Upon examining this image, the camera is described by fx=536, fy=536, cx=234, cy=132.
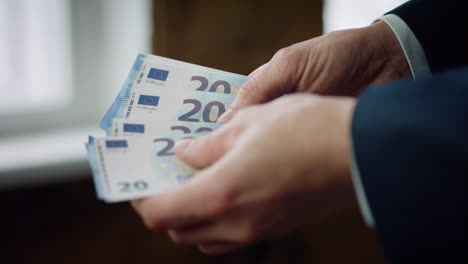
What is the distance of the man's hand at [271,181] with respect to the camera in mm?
546

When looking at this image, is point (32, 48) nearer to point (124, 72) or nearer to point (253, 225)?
point (124, 72)

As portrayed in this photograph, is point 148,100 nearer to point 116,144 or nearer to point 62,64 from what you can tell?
point 116,144

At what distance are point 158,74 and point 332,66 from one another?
0.29 m

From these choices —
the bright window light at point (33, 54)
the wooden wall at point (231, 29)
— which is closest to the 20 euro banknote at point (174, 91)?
the wooden wall at point (231, 29)

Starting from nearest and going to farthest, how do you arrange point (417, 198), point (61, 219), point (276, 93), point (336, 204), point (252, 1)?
point (417, 198) < point (336, 204) < point (276, 93) < point (61, 219) < point (252, 1)

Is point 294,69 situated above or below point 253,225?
above

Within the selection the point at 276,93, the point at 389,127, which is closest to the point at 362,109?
the point at 389,127

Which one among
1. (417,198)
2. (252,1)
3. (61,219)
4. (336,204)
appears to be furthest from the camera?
(252,1)

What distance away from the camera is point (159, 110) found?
0.86 m

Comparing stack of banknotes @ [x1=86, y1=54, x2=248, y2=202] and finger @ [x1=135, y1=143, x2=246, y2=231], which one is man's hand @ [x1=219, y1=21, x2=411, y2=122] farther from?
finger @ [x1=135, y1=143, x2=246, y2=231]

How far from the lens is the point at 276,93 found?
0.87 m

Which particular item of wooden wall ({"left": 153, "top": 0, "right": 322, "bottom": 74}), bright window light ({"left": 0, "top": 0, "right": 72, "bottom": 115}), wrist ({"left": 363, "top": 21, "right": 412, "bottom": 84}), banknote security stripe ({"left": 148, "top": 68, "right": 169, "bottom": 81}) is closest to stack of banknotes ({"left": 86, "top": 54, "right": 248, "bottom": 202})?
banknote security stripe ({"left": 148, "top": 68, "right": 169, "bottom": 81})

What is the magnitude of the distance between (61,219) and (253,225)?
39.4 inches

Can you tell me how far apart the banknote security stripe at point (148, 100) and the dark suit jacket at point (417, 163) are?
0.42 m
